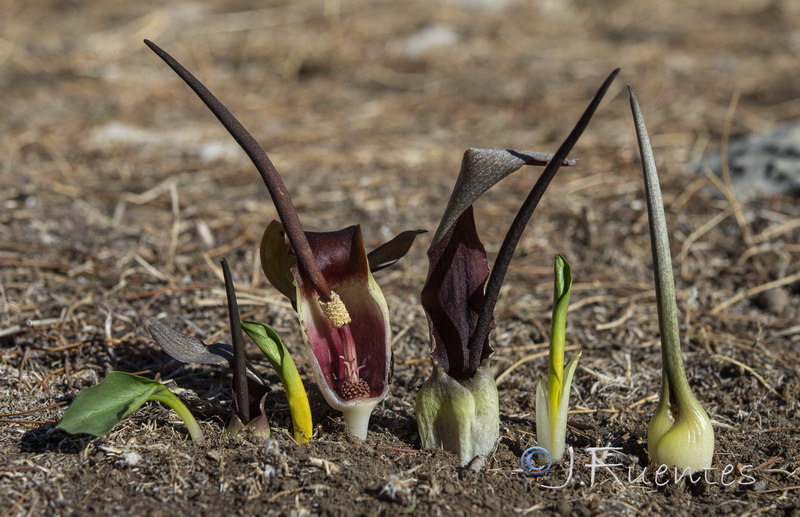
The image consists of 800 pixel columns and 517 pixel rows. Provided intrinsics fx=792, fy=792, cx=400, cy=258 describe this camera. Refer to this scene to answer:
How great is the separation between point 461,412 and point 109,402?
1.98 feet

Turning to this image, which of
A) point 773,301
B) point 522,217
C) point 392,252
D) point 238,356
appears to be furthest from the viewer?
point 773,301

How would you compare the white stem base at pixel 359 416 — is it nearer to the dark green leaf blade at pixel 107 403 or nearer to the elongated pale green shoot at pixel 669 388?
the dark green leaf blade at pixel 107 403

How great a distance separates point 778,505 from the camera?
141cm

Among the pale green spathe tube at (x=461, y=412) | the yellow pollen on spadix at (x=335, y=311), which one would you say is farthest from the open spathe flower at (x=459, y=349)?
the yellow pollen on spadix at (x=335, y=311)

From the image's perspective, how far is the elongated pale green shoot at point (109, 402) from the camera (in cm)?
128

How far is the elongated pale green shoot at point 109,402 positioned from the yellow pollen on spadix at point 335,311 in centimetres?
31

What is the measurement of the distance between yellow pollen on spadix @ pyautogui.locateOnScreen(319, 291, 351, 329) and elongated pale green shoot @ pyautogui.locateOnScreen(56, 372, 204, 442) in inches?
12.2

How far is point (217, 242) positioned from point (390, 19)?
363 centimetres

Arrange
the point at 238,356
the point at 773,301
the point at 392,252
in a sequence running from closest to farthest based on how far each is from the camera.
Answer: the point at 238,356
the point at 392,252
the point at 773,301

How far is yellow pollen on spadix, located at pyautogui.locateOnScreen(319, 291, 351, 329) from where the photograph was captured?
55.7 inches

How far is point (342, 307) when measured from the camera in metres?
1.42

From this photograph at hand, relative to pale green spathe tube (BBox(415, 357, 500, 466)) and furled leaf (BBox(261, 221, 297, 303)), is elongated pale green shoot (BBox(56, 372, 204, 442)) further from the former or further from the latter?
pale green spathe tube (BBox(415, 357, 500, 466))

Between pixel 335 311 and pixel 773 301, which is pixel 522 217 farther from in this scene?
pixel 773 301

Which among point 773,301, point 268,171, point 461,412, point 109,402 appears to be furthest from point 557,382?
point 773,301
